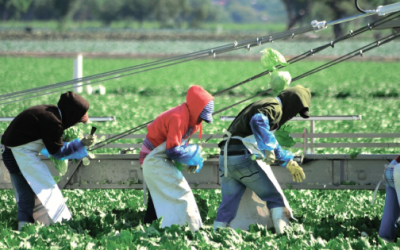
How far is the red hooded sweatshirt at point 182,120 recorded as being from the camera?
6.23 metres

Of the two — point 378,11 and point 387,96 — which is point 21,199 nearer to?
point 378,11

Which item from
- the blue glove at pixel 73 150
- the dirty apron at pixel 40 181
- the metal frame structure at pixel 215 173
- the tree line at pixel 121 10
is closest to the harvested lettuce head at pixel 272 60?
the metal frame structure at pixel 215 173

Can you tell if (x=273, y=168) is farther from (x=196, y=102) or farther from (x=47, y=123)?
(x=47, y=123)

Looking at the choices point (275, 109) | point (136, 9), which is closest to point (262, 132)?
point (275, 109)

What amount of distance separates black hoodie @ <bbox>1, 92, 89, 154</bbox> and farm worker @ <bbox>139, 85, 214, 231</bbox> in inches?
28.9

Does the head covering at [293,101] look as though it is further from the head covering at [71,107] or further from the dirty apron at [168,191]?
the head covering at [71,107]

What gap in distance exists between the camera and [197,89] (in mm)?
6367

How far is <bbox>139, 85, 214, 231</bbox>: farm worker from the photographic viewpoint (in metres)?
6.28

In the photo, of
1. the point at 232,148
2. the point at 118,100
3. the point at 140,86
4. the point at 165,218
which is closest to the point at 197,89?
the point at 232,148

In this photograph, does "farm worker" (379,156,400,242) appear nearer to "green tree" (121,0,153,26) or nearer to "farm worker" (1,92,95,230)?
"farm worker" (1,92,95,230)

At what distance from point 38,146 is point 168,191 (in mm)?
1333

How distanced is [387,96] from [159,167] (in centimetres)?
2051

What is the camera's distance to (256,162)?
6406 millimetres

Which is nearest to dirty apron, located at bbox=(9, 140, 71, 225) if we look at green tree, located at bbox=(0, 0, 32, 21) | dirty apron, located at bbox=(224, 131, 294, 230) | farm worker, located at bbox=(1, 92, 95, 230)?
farm worker, located at bbox=(1, 92, 95, 230)
